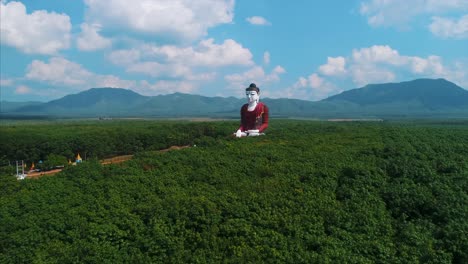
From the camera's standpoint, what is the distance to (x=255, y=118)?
1920 cm

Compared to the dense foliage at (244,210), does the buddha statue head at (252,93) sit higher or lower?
higher

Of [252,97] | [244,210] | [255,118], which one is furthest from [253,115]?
[244,210]

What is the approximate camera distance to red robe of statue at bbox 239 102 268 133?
754 inches

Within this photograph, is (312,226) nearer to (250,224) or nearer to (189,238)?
(250,224)

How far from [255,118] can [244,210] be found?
999 centimetres

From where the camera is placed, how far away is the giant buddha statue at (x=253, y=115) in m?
19.0

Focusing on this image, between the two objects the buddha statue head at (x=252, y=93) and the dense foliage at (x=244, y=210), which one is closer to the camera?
the dense foliage at (x=244, y=210)

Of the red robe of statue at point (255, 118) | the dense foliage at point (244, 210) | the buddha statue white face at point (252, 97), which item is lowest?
the dense foliage at point (244, 210)

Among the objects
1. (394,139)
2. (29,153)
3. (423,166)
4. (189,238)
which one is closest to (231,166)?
(189,238)

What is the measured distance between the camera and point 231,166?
1288 centimetres

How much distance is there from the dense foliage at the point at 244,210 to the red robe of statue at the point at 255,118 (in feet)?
16.4

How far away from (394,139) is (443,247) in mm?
10917

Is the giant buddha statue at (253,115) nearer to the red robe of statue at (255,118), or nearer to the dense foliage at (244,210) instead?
the red robe of statue at (255,118)

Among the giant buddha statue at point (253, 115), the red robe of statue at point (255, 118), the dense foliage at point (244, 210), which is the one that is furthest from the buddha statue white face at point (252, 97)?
the dense foliage at point (244, 210)
